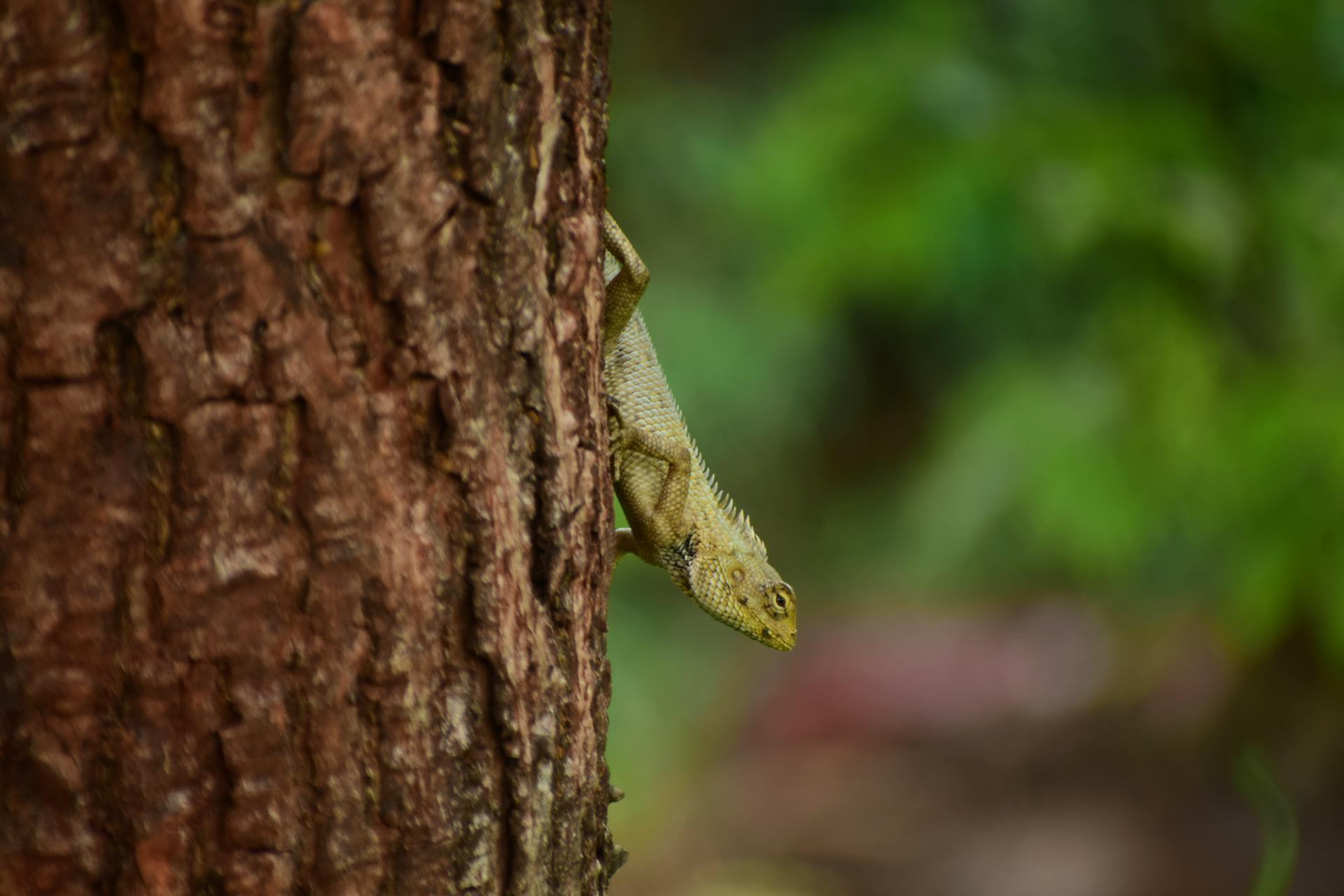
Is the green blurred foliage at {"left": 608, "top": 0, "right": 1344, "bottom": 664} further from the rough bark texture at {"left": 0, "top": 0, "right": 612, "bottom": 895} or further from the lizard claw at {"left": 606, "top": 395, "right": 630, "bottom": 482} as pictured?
the rough bark texture at {"left": 0, "top": 0, "right": 612, "bottom": 895}

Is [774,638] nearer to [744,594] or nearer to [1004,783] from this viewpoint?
[744,594]

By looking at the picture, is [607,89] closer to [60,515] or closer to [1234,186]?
[60,515]

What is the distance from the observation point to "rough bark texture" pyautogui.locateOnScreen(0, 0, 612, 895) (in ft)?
4.65

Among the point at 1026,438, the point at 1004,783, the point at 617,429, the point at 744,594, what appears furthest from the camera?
the point at 1004,783

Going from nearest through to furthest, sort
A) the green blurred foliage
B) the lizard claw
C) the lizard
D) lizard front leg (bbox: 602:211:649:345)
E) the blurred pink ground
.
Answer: lizard front leg (bbox: 602:211:649:345), the lizard, the lizard claw, the green blurred foliage, the blurred pink ground

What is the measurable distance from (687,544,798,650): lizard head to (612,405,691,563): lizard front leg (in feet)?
0.48

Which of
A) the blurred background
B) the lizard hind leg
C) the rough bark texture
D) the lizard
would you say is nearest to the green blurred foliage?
the blurred background

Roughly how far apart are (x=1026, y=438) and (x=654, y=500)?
2.44 meters

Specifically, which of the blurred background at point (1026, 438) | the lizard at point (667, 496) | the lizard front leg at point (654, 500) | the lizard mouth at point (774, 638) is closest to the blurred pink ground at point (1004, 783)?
the blurred background at point (1026, 438)

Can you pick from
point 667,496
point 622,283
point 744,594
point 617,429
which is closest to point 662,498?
point 667,496

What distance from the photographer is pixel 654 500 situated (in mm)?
3207

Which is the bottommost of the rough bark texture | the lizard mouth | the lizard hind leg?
the rough bark texture

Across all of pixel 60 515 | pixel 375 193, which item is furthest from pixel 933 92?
pixel 60 515

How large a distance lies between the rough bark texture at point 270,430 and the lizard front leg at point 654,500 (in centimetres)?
126
